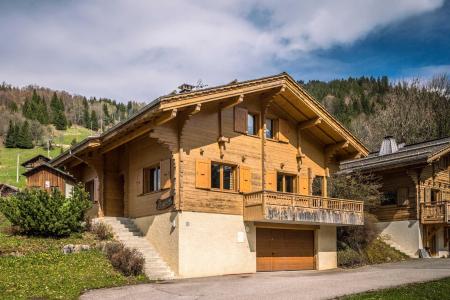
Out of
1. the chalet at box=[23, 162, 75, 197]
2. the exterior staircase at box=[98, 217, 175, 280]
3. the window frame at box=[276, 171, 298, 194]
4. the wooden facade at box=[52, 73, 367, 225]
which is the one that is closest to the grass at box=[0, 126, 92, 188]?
the chalet at box=[23, 162, 75, 197]

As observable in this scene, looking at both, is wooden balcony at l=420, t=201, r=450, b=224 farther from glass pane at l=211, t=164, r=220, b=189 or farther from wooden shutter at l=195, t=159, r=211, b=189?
wooden shutter at l=195, t=159, r=211, b=189

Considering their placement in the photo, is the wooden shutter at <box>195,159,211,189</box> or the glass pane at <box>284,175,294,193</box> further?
the glass pane at <box>284,175,294,193</box>

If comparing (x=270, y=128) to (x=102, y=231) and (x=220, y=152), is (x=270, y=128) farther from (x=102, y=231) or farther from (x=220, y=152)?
(x=102, y=231)

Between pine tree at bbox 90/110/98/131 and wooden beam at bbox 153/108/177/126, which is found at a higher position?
pine tree at bbox 90/110/98/131

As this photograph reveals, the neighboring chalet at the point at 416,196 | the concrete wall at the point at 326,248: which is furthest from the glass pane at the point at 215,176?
the neighboring chalet at the point at 416,196

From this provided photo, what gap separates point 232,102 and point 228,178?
3528mm

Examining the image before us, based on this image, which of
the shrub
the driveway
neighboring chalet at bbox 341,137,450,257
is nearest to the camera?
the driveway

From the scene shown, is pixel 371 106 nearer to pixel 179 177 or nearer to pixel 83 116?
pixel 179 177

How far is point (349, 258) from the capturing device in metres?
28.3

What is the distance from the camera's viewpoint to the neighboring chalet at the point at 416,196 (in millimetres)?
32438

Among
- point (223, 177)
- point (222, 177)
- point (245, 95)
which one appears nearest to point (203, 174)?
point (222, 177)

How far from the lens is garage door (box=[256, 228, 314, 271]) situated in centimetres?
2456

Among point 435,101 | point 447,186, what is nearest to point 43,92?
point 435,101

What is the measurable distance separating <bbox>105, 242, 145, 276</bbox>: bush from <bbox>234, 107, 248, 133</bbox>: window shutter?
7.73 metres
